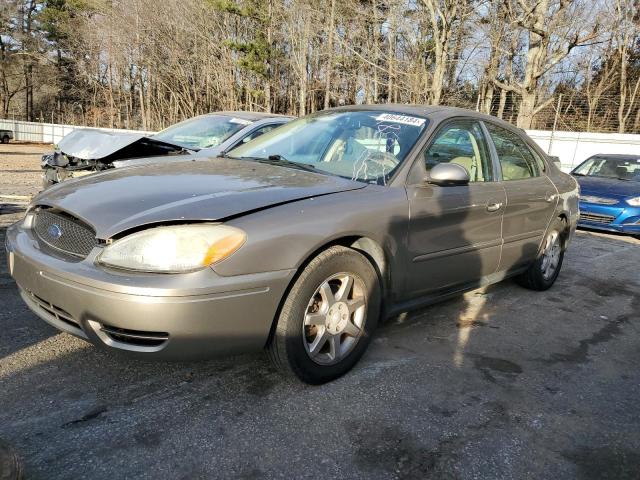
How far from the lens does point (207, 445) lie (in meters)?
2.19

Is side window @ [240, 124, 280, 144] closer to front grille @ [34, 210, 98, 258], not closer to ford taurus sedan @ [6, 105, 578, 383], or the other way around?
ford taurus sedan @ [6, 105, 578, 383]

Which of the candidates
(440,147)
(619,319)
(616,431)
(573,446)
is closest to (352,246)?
(440,147)

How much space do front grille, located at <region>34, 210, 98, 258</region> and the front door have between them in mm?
1768

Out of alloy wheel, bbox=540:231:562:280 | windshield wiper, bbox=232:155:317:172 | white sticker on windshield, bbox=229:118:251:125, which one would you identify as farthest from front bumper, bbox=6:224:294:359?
white sticker on windshield, bbox=229:118:251:125

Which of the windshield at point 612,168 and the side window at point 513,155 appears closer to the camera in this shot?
the side window at point 513,155

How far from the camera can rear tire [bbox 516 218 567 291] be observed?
471cm

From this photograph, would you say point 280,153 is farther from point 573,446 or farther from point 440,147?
point 573,446

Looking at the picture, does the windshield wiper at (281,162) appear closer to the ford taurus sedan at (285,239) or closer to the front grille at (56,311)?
the ford taurus sedan at (285,239)

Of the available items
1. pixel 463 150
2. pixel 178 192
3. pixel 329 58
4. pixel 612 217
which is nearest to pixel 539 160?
pixel 463 150

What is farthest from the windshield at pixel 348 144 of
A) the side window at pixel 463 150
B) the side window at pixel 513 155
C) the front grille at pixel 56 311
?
the front grille at pixel 56 311

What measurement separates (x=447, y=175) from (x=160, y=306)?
6.12ft

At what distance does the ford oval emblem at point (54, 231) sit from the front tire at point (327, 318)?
3.83ft

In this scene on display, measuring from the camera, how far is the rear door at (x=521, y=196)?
401 cm

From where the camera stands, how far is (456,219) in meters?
3.38
